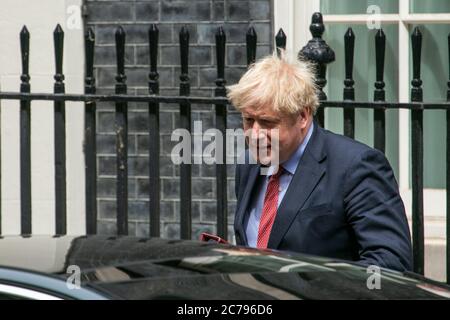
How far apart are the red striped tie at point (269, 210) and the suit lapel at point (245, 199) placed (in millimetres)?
74

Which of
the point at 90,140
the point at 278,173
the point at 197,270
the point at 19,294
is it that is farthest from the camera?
the point at 90,140

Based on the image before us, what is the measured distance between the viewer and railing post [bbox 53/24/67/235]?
6.71m

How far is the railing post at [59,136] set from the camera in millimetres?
6707

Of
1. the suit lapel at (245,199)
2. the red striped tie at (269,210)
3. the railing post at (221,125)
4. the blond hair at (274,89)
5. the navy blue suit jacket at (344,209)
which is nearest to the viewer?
the navy blue suit jacket at (344,209)

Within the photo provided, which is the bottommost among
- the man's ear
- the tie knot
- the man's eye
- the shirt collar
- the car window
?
the car window

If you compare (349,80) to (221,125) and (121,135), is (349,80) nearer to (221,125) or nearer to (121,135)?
(221,125)

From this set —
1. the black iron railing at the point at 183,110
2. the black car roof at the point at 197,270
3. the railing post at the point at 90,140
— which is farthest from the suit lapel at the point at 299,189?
the railing post at the point at 90,140

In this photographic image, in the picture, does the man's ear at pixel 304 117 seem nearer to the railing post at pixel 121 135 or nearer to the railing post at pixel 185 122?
the railing post at pixel 185 122

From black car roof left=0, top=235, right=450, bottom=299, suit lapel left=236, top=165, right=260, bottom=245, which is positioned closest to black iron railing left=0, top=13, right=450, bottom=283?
suit lapel left=236, top=165, right=260, bottom=245

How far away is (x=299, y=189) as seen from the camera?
497 centimetres

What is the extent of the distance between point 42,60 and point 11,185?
0.79 meters

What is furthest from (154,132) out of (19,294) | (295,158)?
(19,294)

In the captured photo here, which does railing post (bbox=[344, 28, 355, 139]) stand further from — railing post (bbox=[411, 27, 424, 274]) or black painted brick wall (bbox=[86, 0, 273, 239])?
black painted brick wall (bbox=[86, 0, 273, 239])

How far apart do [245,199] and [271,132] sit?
339mm
